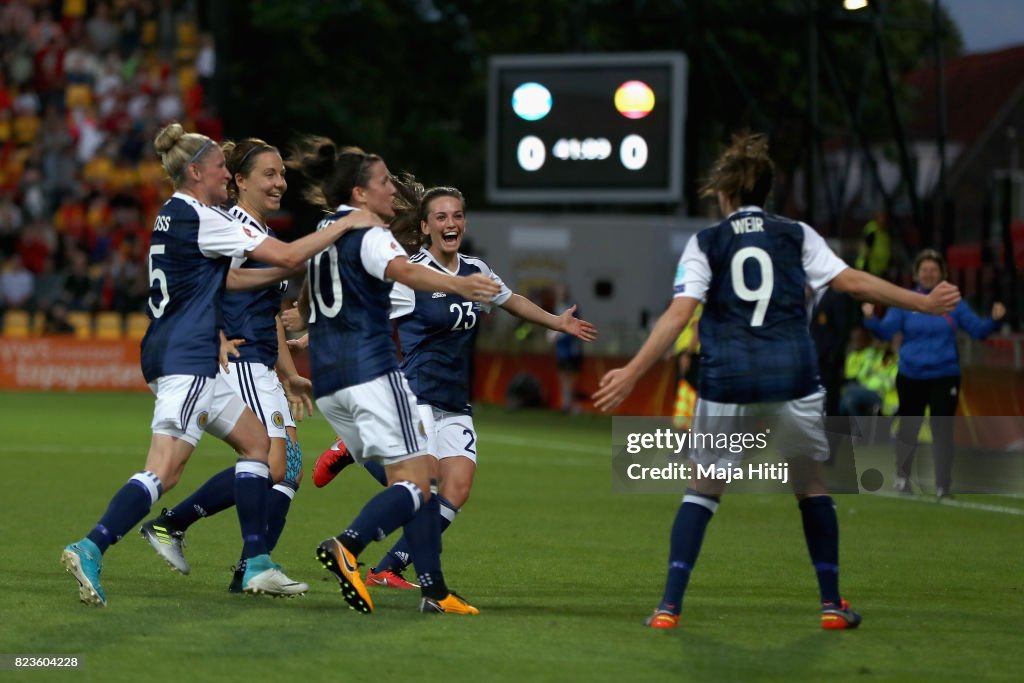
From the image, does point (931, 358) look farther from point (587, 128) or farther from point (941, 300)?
point (587, 128)

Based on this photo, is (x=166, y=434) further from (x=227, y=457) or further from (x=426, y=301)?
(x=227, y=457)

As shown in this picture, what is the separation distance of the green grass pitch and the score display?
25.2ft

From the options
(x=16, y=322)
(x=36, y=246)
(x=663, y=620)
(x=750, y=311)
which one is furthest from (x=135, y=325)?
(x=750, y=311)

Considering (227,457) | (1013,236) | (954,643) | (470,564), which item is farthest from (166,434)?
(1013,236)

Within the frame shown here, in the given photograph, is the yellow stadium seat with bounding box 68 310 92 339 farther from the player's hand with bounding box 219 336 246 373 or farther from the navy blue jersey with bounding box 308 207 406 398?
the navy blue jersey with bounding box 308 207 406 398

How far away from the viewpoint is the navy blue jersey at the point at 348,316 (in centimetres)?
755

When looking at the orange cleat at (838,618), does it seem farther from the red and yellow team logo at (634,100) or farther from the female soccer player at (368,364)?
the red and yellow team logo at (634,100)

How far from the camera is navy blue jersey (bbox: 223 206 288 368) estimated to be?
828cm

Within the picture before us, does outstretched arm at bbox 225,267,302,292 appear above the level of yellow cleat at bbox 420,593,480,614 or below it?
above

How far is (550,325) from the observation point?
27.6 ft

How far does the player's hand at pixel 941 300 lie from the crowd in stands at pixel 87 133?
975 inches

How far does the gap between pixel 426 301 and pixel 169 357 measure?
4.81 ft

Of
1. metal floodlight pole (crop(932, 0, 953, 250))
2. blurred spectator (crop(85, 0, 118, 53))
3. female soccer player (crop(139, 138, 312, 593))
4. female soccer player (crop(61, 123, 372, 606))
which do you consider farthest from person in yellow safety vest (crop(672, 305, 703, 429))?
blurred spectator (crop(85, 0, 118, 53))

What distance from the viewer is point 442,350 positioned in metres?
8.70
